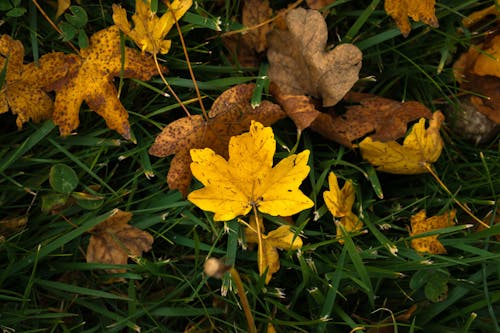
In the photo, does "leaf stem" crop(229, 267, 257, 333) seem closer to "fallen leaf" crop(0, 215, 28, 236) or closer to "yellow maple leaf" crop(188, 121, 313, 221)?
"yellow maple leaf" crop(188, 121, 313, 221)

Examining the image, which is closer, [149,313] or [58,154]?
[149,313]

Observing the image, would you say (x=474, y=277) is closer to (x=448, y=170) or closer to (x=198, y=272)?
(x=448, y=170)

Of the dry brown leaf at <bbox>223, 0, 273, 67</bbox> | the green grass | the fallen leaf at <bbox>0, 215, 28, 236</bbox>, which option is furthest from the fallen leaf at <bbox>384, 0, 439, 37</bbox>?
the fallen leaf at <bbox>0, 215, 28, 236</bbox>

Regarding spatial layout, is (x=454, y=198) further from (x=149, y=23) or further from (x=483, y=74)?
(x=149, y=23)

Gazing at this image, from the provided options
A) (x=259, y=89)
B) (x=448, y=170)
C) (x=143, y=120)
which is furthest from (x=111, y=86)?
(x=448, y=170)

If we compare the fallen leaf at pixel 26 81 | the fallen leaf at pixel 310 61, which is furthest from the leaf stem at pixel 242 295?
the fallen leaf at pixel 26 81

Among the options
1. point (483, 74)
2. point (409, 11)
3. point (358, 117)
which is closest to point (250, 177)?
point (358, 117)
